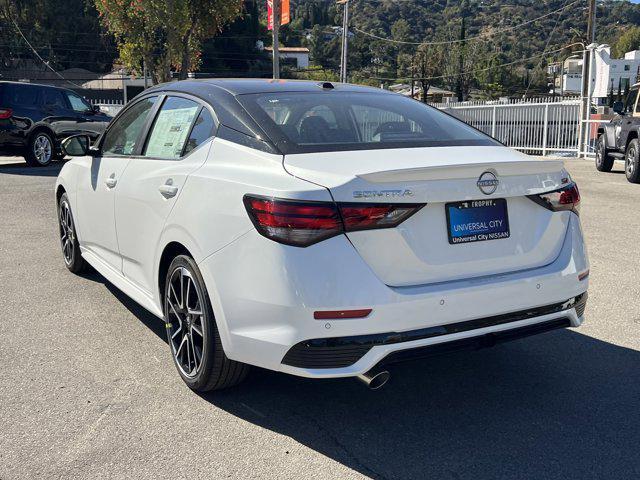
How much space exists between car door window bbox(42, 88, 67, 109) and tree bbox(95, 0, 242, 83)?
7.65 meters

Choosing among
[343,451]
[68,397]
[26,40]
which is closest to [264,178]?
[343,451]

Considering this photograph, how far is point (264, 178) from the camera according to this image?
311cm

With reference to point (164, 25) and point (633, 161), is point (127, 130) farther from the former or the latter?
point (164, 25)

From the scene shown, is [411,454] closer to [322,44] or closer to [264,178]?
[264,178]

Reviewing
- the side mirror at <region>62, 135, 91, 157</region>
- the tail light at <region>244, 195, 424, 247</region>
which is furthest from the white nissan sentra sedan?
the side mirror at <region>62, 135, 91, 157</region>

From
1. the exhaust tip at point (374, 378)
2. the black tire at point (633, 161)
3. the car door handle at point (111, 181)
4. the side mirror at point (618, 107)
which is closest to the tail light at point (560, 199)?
the exhaust tip at point (374, 378)

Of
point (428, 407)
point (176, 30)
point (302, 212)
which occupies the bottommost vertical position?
point (428, 407)

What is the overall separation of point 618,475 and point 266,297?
1667mm

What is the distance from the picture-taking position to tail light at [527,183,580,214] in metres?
3.42

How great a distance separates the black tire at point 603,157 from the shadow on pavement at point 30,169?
11413mm

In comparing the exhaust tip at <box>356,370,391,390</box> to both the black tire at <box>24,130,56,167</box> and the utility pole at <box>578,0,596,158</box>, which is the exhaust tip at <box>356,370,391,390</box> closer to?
the black tire at <box>24,130,56,167</box>

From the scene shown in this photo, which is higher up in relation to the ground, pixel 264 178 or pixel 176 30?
pixel 176 30

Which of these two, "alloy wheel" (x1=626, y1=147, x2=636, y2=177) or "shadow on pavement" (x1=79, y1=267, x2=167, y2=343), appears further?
"alloy wheel" (x1=626, y1=147, x2=636, y2=177)

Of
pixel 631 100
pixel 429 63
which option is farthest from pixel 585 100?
pixel 429 63
